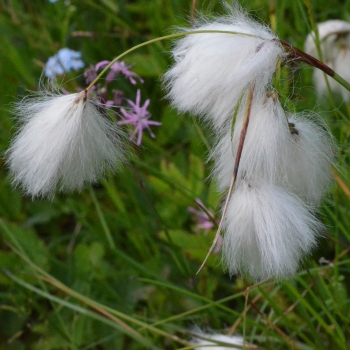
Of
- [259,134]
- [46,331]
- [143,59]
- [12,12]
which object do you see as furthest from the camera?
[12,12]

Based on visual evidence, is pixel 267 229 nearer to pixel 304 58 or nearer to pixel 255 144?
pixel 255 144

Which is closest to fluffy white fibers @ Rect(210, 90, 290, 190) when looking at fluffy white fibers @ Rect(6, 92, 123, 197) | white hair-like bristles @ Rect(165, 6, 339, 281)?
white hair-like bristles @ Rect(165, 6, 339, 281)

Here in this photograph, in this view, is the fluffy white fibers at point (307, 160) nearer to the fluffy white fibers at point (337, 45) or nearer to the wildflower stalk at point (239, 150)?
the wildflower stalk at point (239, 150)

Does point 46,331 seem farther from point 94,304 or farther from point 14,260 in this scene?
point 94,304

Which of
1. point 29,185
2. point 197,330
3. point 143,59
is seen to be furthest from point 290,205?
point 143,59

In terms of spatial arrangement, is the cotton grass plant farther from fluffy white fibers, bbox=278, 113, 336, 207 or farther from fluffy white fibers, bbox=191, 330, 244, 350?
fluffy white fibers, bbox=191, 330, 244, 350

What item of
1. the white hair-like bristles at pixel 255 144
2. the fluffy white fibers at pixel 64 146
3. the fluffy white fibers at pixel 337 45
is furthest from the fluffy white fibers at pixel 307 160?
the fluffy white fibers at pixel 337 45
